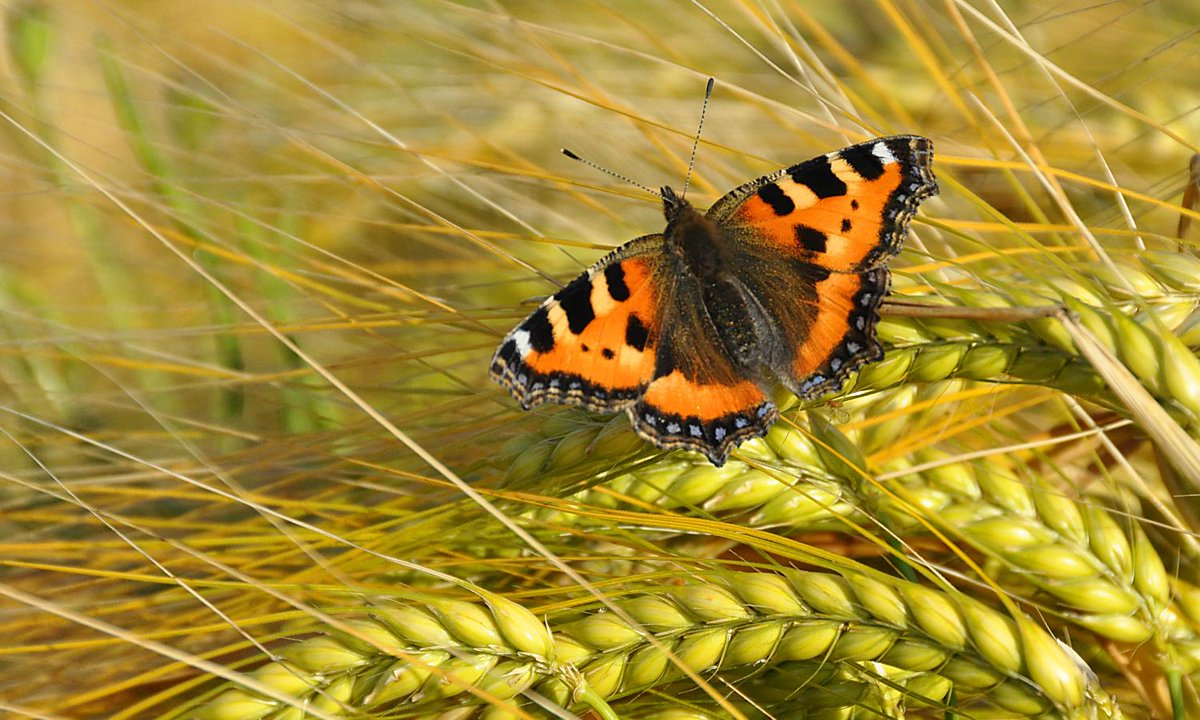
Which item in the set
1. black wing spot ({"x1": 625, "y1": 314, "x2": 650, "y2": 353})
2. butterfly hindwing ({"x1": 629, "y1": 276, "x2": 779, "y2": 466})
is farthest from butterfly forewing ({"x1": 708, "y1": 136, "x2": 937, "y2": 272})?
black wing spot ({"x1": 625, "y1": 314, "x2": 650, "y2": 353})

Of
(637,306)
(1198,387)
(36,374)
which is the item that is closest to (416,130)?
(36,374)

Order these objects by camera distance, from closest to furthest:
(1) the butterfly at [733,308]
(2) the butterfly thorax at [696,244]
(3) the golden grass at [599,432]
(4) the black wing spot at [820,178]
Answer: (3) the golden grass at [599,432]
(1) the butterfly at [733,308]
(4) the black wing spot at [820,178]
(2) the butterfly thorax at [696,244]

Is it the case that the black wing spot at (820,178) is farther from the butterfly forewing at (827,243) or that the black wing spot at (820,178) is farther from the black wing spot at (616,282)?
the black wing spot at (616,282)

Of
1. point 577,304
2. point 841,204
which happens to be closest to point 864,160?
point 841,204

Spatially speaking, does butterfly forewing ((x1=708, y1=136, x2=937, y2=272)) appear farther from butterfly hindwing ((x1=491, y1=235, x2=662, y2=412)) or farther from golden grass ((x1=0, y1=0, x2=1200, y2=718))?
butterfly hindwing ((x1=491, y1=235, x2=662, y2=412))

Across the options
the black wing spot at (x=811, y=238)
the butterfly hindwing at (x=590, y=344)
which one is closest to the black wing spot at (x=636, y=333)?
the butterfly hindwing at (x=590, y=344)

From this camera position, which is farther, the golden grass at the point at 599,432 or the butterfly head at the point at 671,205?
the butterfly head at the point at 671,205

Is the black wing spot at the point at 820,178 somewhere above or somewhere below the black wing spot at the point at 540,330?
above
